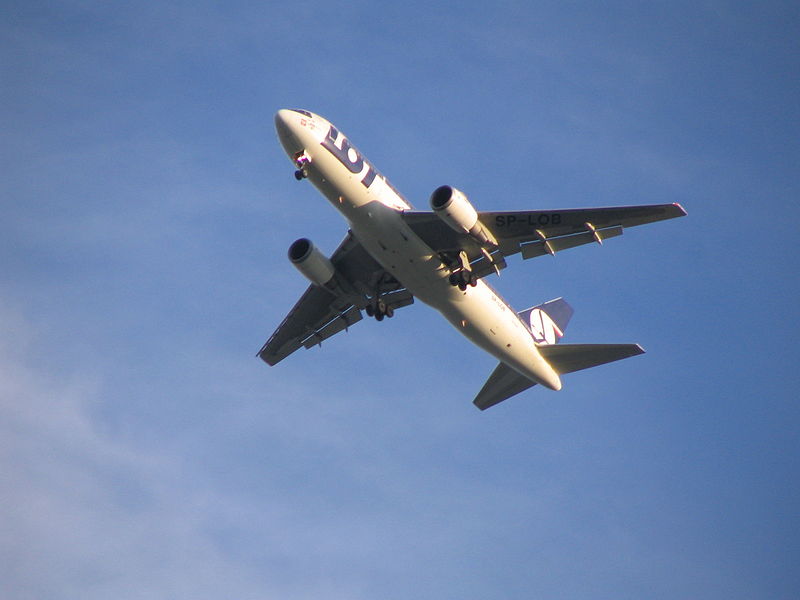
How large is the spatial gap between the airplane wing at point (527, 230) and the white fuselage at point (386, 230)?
0.65m

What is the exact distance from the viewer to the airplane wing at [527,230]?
127 feet

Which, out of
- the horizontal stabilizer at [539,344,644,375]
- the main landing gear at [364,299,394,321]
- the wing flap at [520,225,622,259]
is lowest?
the main landing gear at [364,299,394,321]

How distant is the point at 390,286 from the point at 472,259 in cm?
504

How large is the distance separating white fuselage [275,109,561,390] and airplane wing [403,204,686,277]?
65cm

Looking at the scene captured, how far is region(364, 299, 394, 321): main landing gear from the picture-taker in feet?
145

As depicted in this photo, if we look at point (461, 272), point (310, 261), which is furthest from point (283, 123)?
point (461, 272)

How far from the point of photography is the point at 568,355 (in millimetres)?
43656

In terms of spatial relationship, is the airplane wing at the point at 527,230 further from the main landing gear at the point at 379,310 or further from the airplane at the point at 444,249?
→ the main landing gear at the point at 379,310

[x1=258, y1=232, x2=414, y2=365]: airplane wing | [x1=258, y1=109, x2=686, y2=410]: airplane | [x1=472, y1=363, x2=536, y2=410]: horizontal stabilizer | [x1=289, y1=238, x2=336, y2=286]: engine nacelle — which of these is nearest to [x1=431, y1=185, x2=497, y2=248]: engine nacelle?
[x1=258, y1=109, x2=686, y2=410]: airplane

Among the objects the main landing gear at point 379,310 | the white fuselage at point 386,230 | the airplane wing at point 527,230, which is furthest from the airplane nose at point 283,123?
the main landing gear at point 379,310

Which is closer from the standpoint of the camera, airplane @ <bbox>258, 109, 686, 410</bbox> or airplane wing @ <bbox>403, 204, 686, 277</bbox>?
airplane @ <bbox>258, 109, 686, 410</bbox>

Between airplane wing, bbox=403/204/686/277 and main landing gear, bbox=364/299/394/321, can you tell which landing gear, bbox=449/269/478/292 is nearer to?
airplane wing, bbox=403/204/686/277

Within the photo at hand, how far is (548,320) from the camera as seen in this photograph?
47625mm

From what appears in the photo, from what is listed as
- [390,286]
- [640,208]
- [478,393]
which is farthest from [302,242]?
[640,208]
